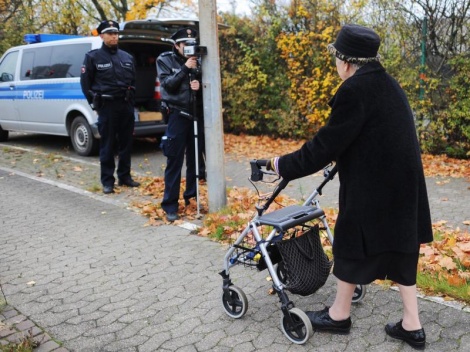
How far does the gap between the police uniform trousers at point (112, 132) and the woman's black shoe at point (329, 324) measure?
4.49 metres

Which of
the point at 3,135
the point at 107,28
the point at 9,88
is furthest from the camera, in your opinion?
the point at 3,135

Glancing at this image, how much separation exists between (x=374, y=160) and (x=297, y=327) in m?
1.15

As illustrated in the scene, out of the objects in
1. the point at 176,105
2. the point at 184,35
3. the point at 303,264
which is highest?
the point at 184,35

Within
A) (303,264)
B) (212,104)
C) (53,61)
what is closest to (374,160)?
(303,264)

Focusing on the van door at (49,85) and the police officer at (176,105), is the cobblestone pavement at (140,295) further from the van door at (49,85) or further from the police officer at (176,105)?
the van door at (49,85)

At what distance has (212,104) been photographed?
5.56 metres

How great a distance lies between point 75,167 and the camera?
8570mm

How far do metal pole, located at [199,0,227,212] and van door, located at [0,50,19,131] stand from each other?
6.60 m

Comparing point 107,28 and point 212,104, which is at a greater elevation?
point 107,28

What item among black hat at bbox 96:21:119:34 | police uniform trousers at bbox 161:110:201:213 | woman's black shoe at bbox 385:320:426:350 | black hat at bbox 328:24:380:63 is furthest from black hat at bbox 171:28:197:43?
woman's black shoe at bbox 385:320:426:350

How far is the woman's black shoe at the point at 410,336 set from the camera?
296 cm

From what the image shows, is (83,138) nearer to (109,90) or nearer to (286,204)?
(109,90)

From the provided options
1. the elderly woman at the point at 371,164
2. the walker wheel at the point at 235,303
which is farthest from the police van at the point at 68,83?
→ the elderly woman at the point at 371,164

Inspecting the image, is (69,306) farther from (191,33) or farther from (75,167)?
(75,167)
